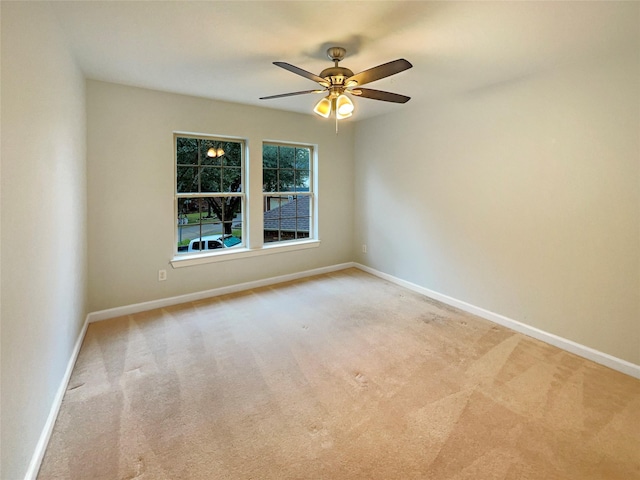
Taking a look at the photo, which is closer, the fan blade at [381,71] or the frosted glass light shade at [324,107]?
the fan blade at [381,71]

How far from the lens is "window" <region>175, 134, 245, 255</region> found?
12.3 feet

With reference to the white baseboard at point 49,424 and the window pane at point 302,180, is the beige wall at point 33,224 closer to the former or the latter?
the white baseboard at point 49,424

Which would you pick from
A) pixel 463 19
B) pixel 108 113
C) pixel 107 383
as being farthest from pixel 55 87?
pixel 463 19

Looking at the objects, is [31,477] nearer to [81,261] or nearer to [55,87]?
[81,261]

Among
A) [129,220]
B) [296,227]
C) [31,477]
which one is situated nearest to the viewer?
[31,477]

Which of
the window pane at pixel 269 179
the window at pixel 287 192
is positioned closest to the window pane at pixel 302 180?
the window at pixel 287 192

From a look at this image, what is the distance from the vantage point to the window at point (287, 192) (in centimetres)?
442

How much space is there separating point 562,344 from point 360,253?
289 cm

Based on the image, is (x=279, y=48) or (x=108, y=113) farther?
(x=108, y=113)

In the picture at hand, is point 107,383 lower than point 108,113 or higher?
lower

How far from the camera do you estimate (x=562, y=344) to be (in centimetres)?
273

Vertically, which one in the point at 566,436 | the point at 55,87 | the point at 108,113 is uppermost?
the point at 108,113

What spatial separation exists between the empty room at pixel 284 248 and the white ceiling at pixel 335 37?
2 centimetres

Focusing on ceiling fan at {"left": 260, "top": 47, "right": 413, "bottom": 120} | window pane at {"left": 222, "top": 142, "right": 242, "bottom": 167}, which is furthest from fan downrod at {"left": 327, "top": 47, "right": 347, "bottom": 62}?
window pane at {"left": 222, "top": 142, "right": 242, "bottom": 167}
